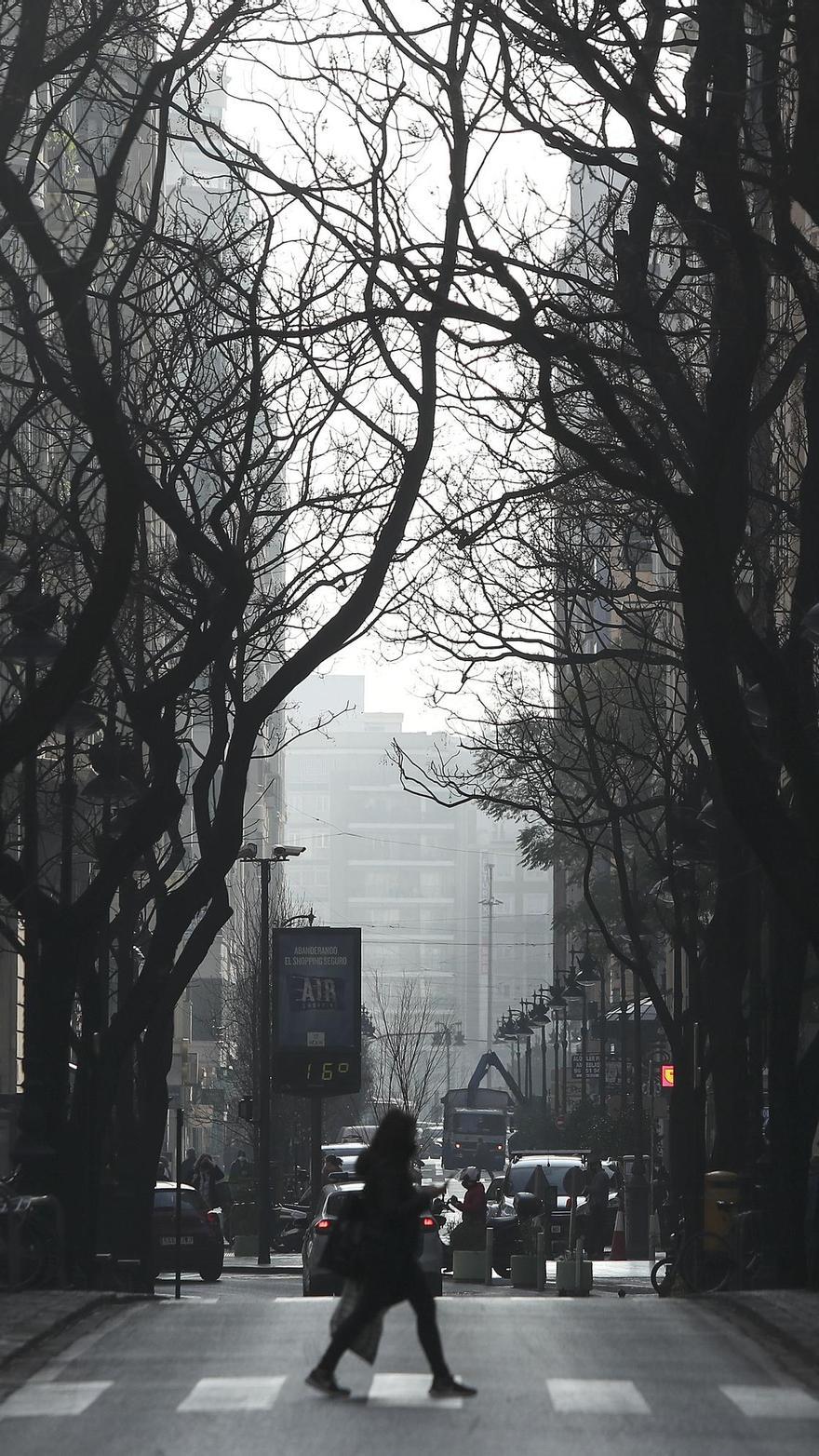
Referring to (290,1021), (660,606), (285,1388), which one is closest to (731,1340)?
(285,1388)

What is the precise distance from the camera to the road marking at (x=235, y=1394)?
34.1 feet

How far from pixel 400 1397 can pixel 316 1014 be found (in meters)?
31.6

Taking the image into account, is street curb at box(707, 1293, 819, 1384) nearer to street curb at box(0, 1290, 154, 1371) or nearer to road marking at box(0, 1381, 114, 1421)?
road marking at box(0, 1381, 114, 1421)

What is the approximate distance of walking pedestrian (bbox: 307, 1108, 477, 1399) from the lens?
10602 mm

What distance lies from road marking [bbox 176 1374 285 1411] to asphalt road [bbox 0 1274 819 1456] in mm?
12

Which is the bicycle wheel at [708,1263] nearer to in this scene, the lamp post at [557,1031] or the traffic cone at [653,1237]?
the traffic cone at [653,1237]

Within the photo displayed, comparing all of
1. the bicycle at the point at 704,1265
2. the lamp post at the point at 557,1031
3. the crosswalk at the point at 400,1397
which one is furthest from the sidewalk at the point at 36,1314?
the lamp post at the point at 557,1031

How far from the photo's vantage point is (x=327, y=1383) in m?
10.7

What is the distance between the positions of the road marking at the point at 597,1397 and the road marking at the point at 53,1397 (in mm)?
2049

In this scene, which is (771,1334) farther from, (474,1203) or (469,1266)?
(474,1203)

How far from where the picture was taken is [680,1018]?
30047 mm

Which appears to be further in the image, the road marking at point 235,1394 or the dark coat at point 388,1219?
the dark coat at point 388,1219

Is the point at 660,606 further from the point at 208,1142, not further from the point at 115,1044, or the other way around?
the point at 208,1142

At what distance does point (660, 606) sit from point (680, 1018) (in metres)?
7.23
